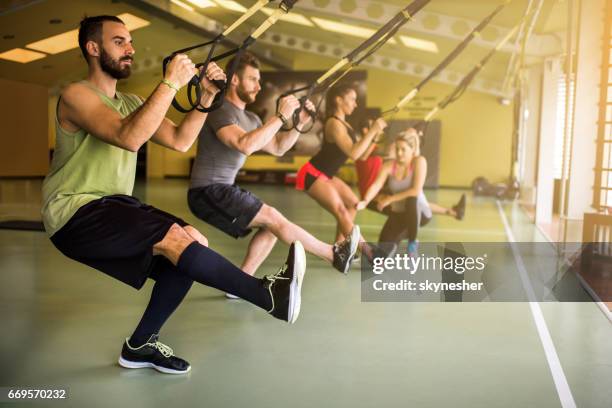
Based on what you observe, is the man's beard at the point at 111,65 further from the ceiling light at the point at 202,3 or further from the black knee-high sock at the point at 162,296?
the ceiling light at the point at 202,3

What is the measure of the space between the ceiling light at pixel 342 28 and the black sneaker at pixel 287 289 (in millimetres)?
9070

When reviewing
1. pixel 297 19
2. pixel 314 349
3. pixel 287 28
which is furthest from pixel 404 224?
pixel 287 28

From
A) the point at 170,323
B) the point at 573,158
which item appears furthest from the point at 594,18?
the point at 170,323

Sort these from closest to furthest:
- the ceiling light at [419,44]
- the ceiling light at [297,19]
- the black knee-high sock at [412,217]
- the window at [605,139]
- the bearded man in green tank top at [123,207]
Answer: the bearded man in green tank top at [123,207] < the window at [605,139] < the black knee-high sock at [412,217] < the ceiling light at [297,19] < the ceiling light at [419,44]

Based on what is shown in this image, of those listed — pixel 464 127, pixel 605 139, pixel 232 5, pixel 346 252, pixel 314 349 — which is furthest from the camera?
pixel 464 127

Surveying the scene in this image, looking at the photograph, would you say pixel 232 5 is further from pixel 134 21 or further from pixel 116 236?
pixel 116 236

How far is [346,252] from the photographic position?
9.42ft

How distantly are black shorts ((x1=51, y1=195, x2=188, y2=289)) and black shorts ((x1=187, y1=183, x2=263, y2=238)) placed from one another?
1031 mm

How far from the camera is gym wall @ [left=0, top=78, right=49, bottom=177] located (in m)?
7.70

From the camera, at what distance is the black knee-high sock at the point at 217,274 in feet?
6.51

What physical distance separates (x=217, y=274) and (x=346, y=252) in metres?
1.01

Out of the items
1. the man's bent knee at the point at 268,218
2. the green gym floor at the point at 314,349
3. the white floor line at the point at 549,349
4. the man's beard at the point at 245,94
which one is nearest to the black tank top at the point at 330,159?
the green gym floor at the point at 314,349

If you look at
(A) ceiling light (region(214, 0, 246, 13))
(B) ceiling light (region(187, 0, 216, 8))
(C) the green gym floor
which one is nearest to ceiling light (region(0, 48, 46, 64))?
(B) ceiling light (region(187, 0, 216, 8))

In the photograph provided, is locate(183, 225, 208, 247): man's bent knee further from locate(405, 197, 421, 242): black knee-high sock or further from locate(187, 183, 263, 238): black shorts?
locate(405, 197, 421, 242): black knee-high sock
